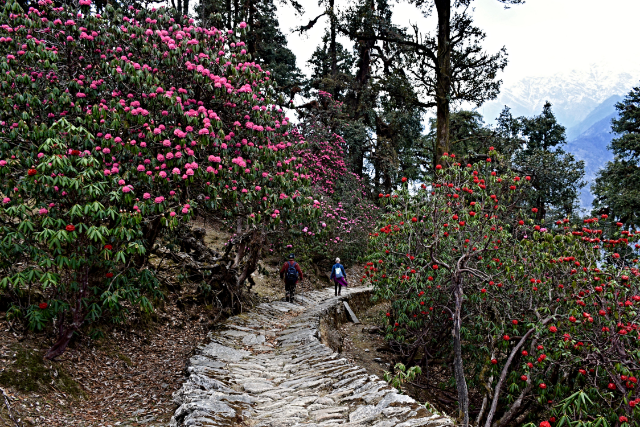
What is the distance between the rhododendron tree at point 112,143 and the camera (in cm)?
464

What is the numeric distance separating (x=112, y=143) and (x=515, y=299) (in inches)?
265

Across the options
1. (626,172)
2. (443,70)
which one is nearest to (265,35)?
(443,70)

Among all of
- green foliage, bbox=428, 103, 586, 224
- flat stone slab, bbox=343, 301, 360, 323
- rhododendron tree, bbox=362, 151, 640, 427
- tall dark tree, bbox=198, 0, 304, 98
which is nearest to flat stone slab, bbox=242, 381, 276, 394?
rhododendron tree, bbox=362, 151, 640, 427

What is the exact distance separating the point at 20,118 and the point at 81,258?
231cm

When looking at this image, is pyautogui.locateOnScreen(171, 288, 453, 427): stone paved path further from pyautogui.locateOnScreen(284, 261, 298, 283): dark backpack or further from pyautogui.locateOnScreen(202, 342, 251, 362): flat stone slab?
pyautogui.locateOnScreen(284, 261, 298, 283): dark backpack

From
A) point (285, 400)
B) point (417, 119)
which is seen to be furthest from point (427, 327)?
point (417, 119)

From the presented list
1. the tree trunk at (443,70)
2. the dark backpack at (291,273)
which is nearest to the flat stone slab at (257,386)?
the dark backpack at (291,273)

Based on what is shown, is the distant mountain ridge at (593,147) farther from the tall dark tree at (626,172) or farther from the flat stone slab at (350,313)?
the flat stone slab at (350,313)

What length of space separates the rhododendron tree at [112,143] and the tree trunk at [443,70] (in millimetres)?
6174

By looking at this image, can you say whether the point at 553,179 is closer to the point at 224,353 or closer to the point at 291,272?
the point at 291,272

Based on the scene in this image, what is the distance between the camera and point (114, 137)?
5.53 meters

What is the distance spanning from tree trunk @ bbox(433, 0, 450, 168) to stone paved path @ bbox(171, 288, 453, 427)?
7.54m

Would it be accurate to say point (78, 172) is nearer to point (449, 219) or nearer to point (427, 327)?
point (449, 219)

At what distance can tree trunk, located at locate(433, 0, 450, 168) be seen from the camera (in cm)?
1155
